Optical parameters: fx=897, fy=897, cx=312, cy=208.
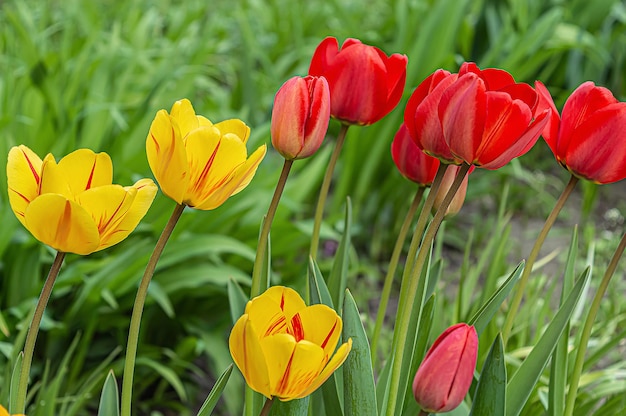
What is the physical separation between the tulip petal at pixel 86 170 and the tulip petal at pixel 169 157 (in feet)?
0.14

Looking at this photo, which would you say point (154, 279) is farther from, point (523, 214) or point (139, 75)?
point (523, 214)

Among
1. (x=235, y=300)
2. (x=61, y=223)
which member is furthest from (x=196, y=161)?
(x=235, y=300)

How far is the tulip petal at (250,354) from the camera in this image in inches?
26.1

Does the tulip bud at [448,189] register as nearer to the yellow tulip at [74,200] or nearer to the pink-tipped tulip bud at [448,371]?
the pink-tipped tulip bud at [448,371]

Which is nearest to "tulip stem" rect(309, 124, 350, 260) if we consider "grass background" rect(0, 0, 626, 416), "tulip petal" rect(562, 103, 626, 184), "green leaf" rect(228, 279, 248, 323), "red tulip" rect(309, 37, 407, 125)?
"red tulip" rect(309, 37, 407, 125)

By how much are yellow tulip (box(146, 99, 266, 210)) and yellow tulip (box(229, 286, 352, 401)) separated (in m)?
0.10

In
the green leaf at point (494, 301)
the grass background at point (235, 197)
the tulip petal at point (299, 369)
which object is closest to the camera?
the tulip petal at point (299, 369)

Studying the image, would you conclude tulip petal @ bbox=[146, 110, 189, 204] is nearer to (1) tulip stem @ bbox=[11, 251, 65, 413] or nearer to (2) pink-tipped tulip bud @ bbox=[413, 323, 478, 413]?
(1) tulip stem @ bbox=[11, 251, 65, 413]

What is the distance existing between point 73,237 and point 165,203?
130cm

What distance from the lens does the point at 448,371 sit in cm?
70

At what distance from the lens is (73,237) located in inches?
26.9

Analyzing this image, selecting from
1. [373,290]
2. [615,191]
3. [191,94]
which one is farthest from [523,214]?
[191,94]

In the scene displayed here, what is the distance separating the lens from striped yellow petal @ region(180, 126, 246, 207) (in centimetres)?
72

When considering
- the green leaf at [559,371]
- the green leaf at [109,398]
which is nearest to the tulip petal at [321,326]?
the green leaf at [109,398]
